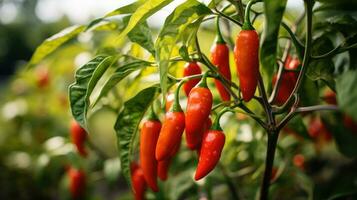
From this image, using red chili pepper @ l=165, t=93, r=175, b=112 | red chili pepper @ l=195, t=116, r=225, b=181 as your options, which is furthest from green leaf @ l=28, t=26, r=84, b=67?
red chili pepper @ l=195, t=116, r=225, b=181

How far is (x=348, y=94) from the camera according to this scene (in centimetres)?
79

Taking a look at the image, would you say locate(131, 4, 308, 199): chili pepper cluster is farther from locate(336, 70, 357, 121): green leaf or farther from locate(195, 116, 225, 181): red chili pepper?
locate(336, 70, 357, 121): green leaf

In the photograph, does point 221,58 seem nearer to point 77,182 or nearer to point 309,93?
point 309,93

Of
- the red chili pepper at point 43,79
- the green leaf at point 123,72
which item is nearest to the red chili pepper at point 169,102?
the green leaf at point 123,72

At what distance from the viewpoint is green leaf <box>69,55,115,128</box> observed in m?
1.10

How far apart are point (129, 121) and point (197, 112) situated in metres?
0.30

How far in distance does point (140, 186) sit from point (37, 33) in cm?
1496

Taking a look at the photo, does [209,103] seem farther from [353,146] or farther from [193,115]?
[353,146]

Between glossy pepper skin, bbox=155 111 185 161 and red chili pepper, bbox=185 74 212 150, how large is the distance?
31 millimetres

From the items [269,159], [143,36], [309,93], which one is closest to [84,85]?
[143,36]

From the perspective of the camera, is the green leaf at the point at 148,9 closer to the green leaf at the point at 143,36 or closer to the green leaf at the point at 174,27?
the green leaf at the point at 174,27

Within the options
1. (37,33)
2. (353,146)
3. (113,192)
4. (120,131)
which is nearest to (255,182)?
(353,146)

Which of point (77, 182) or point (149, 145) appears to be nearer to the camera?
point (149, 145)

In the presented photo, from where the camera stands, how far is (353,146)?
5.43ft
